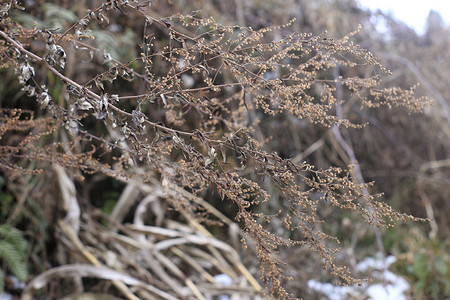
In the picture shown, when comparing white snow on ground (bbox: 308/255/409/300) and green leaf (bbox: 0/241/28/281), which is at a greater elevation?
white snow on ground (bbox: 308/255/409/300)

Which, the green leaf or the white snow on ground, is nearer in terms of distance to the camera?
the green leaf

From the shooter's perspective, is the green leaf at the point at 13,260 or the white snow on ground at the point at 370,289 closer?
the green leaf at the point at 13,260

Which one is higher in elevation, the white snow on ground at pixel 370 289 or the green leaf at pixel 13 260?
the white snow on ground at pixel 370 289

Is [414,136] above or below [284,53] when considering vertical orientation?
above

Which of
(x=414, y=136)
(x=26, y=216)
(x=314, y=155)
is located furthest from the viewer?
(x=414, y=136)

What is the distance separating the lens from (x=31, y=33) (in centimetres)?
65

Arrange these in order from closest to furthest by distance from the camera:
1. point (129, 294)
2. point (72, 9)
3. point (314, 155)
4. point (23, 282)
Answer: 1. point (129, 294)
2. point (23, 282)
3. point (72, 9)
4. point (314, 155)

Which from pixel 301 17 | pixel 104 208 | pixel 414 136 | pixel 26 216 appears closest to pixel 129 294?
pixel 26 216

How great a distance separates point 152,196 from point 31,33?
131cm

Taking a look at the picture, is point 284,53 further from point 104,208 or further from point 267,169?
point 104,208

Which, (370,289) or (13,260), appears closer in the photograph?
(13,260)

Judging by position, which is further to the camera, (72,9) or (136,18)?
(136,18)

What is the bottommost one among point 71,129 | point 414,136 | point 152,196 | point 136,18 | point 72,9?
point 71,129

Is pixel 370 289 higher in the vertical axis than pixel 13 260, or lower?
higher
